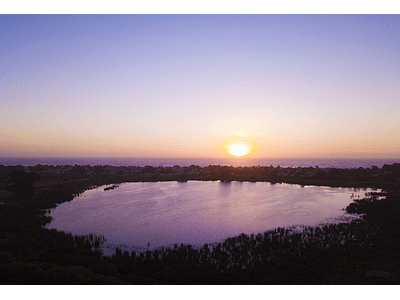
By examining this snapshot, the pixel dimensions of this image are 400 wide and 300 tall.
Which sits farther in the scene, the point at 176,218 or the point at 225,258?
the point at 176,218

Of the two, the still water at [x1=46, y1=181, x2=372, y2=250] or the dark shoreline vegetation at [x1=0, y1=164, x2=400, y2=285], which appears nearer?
the dark shoreline vegetation at [x1=0, y1=164, x2=400, y2=285]

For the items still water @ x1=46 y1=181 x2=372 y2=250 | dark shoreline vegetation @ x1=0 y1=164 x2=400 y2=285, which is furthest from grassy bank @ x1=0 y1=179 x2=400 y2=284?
still water @ x1=46 y1=181 x2=372 y2=250

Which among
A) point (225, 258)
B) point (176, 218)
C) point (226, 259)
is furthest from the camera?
point (176, 218)

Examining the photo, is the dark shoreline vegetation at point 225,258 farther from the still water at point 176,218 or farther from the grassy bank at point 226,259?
the still water at point 176,218

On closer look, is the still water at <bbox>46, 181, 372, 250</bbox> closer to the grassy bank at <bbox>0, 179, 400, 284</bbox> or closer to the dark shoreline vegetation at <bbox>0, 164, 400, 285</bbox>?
the dark shoreline vegetation at <bbox>0, 164, 400, 285</bbox>

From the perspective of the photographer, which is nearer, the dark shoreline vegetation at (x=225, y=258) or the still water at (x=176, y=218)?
the dark shoreline vegetation at (x=225, y=258)

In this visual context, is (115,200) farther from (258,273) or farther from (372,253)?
(372,253)

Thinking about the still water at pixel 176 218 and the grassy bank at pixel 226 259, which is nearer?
the grassy bank at pixel 226 259

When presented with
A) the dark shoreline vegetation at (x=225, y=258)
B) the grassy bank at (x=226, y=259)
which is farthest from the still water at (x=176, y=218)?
the grassy bank at (x=226, y=259)

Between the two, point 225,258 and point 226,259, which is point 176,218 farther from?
point 226,259

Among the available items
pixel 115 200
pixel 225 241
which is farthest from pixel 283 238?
pixel 115 200

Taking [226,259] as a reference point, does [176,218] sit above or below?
below

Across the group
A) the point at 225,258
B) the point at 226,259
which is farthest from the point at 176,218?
the point at 226,259
